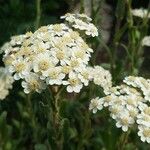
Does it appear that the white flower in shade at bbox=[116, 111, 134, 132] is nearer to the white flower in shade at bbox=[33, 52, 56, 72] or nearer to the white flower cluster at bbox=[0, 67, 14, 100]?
the white flower in shade at bbox=[33, 52, 56, 72]

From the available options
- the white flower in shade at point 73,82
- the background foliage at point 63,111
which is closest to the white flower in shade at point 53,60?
the white flower in shade at point 73,82

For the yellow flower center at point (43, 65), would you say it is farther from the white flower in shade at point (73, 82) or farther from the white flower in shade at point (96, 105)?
the white flower in shade at point (96, 105)

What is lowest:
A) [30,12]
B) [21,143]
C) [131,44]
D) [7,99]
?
[21,143]

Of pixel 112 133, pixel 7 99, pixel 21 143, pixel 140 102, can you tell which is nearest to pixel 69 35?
pixel 140 102

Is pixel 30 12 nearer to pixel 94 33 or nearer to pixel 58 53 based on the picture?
pixel 94 33

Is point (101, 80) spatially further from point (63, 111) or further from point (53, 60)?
point (53, 60)
